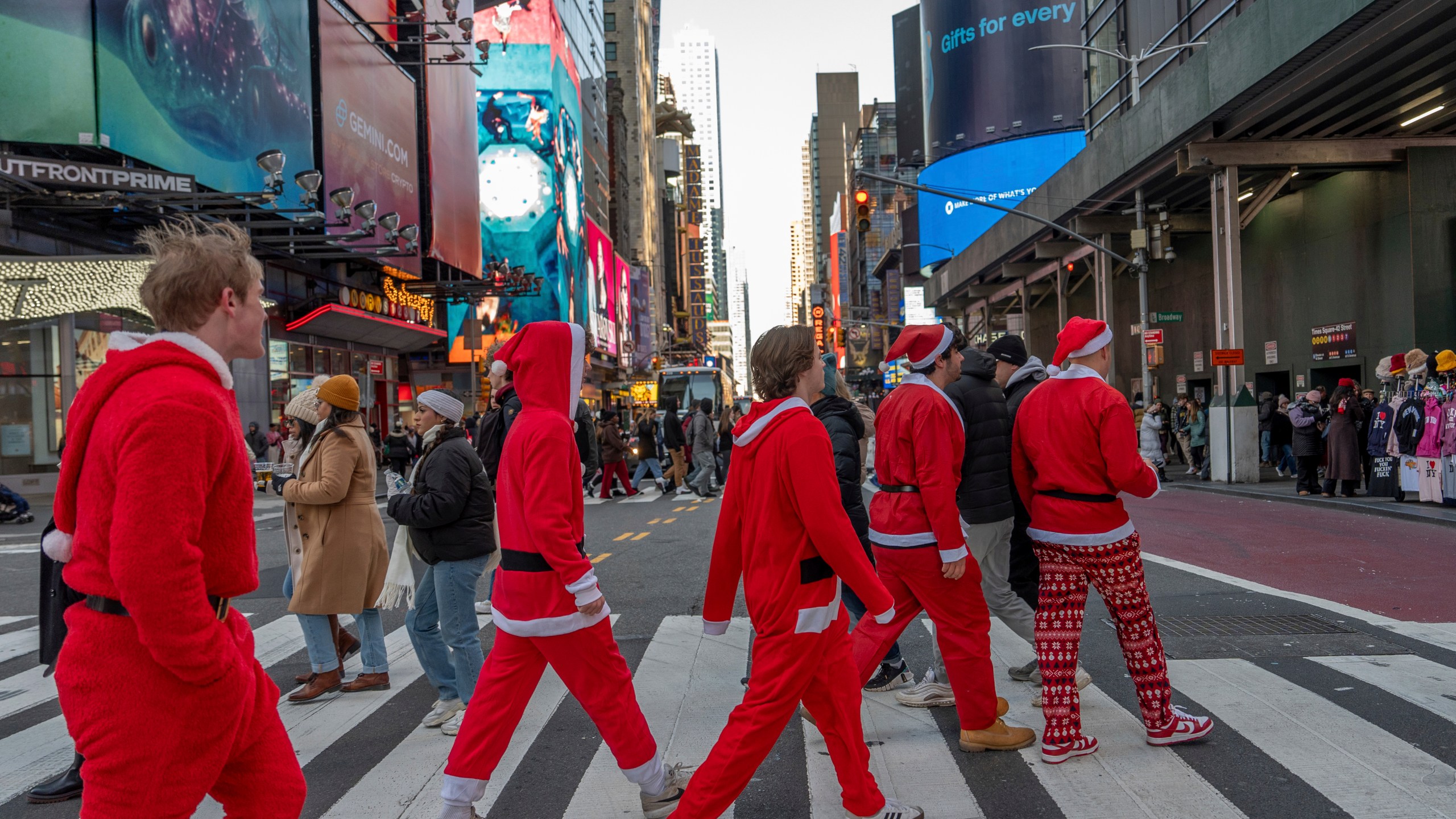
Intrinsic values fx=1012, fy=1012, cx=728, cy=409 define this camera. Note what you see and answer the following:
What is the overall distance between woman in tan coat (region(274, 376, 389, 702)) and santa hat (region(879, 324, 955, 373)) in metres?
3.02

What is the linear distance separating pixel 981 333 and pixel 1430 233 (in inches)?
1316

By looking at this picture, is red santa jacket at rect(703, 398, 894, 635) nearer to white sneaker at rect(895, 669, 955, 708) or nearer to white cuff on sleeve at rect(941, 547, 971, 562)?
white cuff on sleeve at rect(941, 547, 971, 562)

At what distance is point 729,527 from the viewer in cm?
381

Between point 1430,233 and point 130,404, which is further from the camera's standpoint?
point 1430,233

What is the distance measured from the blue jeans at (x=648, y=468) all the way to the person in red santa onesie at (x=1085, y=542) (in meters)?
17.0

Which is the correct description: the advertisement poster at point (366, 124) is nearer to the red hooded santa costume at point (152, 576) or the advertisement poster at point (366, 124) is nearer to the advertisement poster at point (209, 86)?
the advertisement poster at point (209, 86)

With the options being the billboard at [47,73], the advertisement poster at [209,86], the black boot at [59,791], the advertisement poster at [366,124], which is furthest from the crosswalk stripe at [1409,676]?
the advertisement poster at [366,124]

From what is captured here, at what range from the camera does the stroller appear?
1762 cm

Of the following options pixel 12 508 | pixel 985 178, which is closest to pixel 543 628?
pixel 12 508

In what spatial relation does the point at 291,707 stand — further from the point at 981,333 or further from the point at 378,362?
the point at 981,333

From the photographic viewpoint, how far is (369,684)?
6.15 m

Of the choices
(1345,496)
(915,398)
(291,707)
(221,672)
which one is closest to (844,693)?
(915,398)

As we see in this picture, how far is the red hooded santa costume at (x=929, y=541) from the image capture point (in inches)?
176

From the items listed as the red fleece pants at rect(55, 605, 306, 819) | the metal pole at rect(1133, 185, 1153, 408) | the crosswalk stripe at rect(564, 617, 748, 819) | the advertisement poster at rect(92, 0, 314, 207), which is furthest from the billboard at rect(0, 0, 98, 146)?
the metal pole at rect(1133, 185, 1153, 408)
